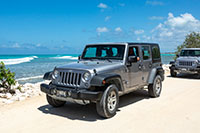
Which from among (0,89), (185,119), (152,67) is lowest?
(185,119)

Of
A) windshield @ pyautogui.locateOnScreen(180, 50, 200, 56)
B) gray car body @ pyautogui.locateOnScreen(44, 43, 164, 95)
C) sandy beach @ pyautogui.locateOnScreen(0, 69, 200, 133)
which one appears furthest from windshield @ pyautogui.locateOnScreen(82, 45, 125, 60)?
windshield @ pyautogui.locateOnScreen(180, 50, 200, 56)

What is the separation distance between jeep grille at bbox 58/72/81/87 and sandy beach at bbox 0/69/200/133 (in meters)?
0.85

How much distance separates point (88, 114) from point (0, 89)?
4.13 meters

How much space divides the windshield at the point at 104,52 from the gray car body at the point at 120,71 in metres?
0.18

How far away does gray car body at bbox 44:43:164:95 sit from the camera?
486 centimetres

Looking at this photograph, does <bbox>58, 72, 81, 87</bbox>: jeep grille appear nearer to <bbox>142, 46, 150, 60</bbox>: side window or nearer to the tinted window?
<bbox>142, 46, 150, 60</bbox>: side window

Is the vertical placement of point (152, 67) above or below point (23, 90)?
above

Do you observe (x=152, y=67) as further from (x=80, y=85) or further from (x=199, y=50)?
(x=199, y=50)

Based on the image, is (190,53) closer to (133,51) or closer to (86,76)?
(133,51)

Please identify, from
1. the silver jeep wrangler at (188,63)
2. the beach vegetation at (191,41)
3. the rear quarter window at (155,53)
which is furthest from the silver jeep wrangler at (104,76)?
the beach vegetation at (191,41)

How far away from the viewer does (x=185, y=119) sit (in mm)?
4918

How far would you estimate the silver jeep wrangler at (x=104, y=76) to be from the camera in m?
4.80

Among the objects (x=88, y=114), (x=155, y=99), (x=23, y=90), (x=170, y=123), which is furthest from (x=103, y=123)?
(x=23, y=90)

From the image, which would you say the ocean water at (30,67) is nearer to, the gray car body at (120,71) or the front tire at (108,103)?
the gray car body at (120,71)
